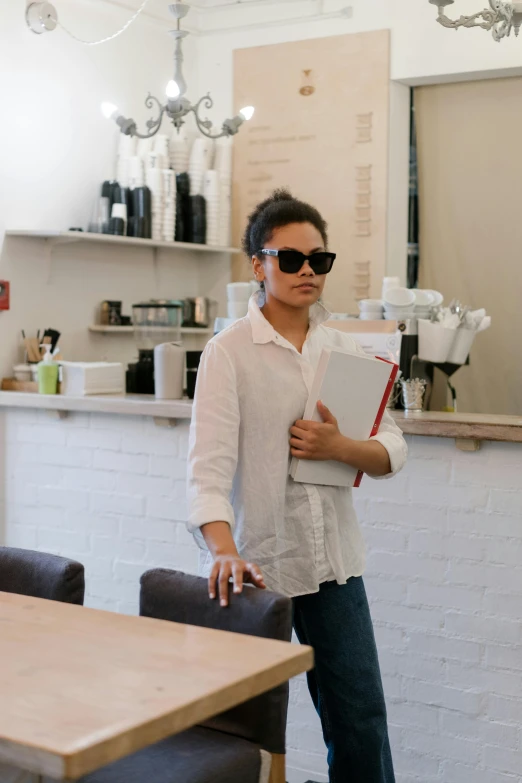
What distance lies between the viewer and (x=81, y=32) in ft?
16.4

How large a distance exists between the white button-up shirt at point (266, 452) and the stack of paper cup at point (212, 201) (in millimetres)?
3270

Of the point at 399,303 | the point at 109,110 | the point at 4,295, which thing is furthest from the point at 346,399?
the point at 109,110

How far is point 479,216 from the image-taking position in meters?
5.34

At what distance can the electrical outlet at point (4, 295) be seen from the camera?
4547 millimetres

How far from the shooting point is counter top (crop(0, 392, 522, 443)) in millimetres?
3002

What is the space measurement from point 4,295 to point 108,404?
1045 millimetres

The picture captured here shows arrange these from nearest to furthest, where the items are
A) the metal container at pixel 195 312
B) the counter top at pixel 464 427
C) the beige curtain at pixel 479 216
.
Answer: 1. the counter top at pixel 464 427
2. the beige curtain at pixel 479 216
3. the metal container at pixel 195 312

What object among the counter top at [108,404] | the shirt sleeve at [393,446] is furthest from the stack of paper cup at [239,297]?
the shirt sleeve at [393,446]

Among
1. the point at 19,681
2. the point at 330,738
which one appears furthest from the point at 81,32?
the point at 19,681

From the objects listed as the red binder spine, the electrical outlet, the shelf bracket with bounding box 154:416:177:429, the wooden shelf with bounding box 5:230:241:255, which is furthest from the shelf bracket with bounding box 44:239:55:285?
the red binder spine

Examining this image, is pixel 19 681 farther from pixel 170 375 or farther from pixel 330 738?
pixel 170 375

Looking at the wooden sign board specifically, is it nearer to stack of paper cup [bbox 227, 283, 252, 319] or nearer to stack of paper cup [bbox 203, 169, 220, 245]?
stack of paper cup [bbox 203, 169, 220, 245]

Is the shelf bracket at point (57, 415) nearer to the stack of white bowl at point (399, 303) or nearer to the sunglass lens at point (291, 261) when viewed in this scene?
the stack of white bowl at point (399, 303)

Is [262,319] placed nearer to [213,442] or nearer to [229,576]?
[213,442]
